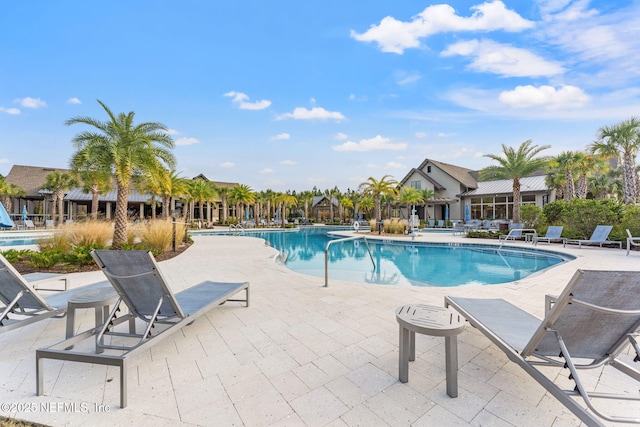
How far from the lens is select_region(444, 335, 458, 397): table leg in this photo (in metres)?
2.05

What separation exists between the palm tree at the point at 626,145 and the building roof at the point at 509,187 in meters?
7.78

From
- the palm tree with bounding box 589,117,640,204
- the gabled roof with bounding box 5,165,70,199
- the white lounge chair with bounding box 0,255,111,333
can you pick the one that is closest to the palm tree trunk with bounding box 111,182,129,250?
the white lounge chair with bounding box 0,255,111,333

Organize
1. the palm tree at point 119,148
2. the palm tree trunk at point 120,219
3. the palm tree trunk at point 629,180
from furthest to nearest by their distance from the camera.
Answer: the palm tree trunk at point 629,180 → the palm tree trunk at point 120,219 → the palm tree at point 119,148

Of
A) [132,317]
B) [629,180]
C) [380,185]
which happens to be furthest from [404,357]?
[629,180]

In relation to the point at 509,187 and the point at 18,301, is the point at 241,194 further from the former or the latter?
the point at 18,301

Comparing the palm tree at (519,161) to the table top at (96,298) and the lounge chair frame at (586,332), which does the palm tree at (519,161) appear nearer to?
the lounge chair frame at (586,332)

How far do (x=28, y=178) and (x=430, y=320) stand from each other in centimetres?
4215

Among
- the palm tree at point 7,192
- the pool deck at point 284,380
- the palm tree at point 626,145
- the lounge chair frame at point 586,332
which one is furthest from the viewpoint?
the palm tree at point 7,192

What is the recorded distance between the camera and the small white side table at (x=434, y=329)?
80.6 inches

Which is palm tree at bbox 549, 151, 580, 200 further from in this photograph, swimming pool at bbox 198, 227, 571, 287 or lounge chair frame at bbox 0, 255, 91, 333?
lounge chair frame at bbox 0, 255, 91, 333

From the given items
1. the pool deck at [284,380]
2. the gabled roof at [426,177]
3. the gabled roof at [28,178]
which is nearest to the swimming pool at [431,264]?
the pool deck at [284,380]

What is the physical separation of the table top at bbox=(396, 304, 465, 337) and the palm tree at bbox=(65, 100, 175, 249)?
938cm

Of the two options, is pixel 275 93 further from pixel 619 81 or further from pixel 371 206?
pixel 371 206

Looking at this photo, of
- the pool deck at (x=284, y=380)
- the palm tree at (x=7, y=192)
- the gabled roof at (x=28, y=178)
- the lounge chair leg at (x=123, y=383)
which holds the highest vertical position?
the gabled roof at (x=28, y=178)
